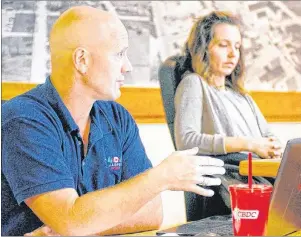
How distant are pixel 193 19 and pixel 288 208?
1019 mm

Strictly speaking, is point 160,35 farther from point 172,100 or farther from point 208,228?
point 208,228

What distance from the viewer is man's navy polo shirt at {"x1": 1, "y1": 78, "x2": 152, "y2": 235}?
1.28m

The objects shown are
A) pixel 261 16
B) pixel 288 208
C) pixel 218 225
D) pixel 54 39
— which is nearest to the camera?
pixel 288 208

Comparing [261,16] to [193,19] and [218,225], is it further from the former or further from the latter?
[218,225]

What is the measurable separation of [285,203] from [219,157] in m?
0.74

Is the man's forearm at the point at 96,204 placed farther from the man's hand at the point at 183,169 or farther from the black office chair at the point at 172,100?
the black office chair at the point at 172,100

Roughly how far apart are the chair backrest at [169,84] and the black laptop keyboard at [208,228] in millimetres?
566

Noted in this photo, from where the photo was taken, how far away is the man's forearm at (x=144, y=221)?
1.37m

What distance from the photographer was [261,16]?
204 cm

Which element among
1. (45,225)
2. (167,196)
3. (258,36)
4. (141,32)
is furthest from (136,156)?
(258,36)

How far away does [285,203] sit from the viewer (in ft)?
3.55

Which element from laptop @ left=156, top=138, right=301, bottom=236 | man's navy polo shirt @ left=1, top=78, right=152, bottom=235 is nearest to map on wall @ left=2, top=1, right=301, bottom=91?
man's navy polo shirt @ left=1, top=78, right=152, bottom=235

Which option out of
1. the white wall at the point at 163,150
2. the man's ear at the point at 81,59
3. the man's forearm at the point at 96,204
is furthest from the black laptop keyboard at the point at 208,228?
the man's ear at the point at 81,59

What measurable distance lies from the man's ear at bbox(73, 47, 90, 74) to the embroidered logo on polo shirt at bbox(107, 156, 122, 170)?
253mm
